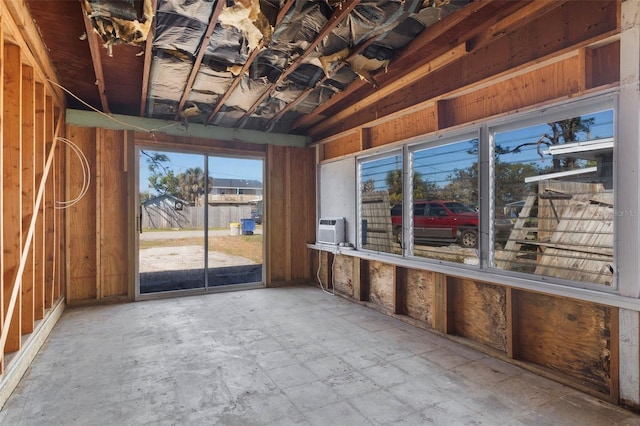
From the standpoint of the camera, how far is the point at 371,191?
448 cm

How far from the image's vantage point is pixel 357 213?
4.68 meters

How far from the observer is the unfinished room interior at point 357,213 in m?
2.14

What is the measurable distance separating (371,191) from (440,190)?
3.90 feet

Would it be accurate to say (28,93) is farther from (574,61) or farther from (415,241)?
(574,61)

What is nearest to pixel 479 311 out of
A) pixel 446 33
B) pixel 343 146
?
pixel 446 33

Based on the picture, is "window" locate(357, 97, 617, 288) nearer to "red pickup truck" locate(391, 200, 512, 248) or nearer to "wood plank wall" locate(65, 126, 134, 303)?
"red pickup truck" locate(391, 200, 512, 248)

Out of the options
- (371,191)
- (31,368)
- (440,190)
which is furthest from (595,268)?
(31,368)

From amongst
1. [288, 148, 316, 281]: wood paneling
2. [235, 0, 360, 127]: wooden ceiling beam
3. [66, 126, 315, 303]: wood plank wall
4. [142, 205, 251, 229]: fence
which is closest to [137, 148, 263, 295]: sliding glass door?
[142, 205, 251, 229]: fence

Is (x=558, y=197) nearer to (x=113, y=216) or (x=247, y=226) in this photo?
(x=247, y=226)

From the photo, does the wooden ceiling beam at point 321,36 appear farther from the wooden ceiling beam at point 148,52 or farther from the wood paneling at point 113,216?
the wood paneling at point 113,216

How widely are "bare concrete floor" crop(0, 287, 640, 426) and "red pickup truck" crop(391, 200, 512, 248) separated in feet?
3.36

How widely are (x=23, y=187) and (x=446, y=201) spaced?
4024mm

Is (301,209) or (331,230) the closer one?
(331,230)

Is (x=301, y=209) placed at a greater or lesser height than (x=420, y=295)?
greater
